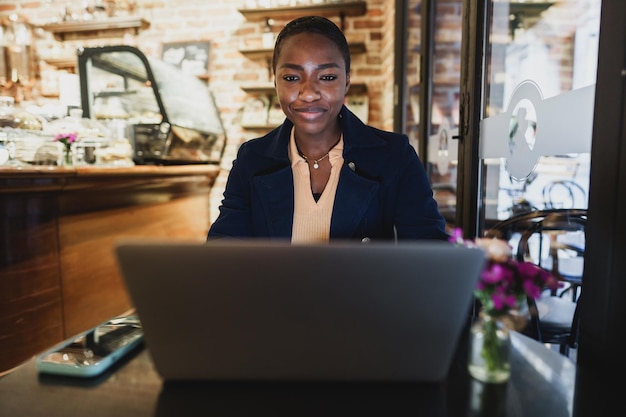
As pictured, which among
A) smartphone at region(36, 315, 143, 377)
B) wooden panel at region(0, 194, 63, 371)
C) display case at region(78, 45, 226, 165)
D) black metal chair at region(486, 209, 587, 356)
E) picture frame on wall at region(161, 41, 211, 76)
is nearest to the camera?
smartphone at region(36, 315, 143, 377)

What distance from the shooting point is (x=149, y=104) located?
123 inches

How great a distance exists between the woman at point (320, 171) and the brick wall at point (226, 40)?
2418mm

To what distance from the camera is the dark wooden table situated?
18.4 inches

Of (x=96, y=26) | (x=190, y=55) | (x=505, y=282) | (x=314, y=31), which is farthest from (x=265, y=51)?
(x=505, y=282)

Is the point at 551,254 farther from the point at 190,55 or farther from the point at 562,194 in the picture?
the point at 190,55

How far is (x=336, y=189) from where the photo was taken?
1148 millimetres

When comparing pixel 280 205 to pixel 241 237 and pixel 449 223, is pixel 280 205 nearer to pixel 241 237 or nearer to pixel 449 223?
pixel 241 237

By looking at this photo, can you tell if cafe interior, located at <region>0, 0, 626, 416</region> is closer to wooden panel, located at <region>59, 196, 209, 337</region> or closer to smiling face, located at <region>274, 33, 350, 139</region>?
wooden panel, located at <region>59, 196, 209, 337</region>

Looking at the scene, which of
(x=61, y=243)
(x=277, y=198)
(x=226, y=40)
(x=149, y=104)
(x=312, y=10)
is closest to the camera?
(x=277, y=198)

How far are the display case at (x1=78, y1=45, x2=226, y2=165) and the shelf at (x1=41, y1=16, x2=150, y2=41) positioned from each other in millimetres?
795

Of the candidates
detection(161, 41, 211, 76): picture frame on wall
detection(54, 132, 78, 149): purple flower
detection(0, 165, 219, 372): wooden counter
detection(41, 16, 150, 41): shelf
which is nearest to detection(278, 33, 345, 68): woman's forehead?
detection(0, 165, 219, 372): wooden counter

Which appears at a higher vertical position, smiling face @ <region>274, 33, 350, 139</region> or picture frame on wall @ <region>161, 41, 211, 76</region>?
picture frame on wall @ <region>161, 41, 211, 76</region>

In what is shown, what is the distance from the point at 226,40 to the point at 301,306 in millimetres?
3718

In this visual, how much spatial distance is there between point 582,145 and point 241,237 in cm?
81
